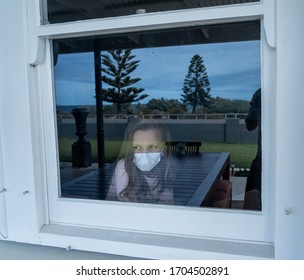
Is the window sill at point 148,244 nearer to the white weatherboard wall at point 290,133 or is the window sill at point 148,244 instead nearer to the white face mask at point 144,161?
the white weatherboard wall at point 290,133

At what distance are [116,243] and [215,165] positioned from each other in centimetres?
220

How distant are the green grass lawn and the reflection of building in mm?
128

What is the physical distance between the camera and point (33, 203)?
114cm

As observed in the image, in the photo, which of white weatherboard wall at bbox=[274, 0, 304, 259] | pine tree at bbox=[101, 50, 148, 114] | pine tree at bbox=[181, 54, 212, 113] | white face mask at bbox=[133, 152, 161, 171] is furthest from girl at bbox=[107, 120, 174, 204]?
pine tree at bbox=[181, 54, 212, 113]

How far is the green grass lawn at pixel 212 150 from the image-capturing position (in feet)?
4.24

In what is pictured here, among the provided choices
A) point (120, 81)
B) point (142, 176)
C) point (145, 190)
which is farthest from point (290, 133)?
point (120, 81)

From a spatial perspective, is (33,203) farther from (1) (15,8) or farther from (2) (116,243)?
(1) (15,8)

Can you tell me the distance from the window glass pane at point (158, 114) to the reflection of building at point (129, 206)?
97 millimetres

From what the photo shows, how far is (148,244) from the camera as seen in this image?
1.00m

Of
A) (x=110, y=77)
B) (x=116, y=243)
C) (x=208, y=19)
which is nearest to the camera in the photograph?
(x=208, y=19)

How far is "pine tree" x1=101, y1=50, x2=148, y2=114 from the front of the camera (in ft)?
Result: 14.6

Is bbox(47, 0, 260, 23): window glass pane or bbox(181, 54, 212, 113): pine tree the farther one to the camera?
bbox(181, 54, 212, 113): pine tree

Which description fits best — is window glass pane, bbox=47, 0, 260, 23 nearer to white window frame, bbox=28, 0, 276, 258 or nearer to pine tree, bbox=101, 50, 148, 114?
white window frame, bbox=28, 0, 276, 258

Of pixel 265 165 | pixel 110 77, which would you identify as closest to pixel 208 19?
pixel 265 165
